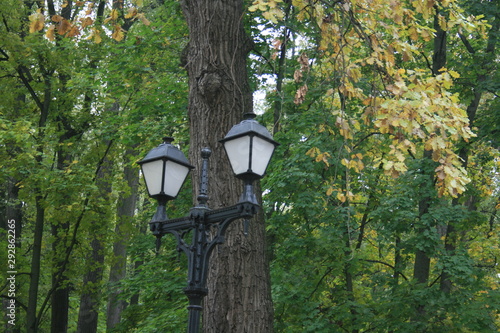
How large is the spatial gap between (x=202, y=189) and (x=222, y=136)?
1289mm

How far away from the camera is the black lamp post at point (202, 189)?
4.74 meters

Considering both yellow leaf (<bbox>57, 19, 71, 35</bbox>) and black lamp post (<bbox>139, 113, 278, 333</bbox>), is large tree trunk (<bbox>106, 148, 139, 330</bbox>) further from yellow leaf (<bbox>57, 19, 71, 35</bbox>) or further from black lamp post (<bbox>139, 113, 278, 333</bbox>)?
black lamp post (<bbox>139, 113, 278, 333</bbox>)

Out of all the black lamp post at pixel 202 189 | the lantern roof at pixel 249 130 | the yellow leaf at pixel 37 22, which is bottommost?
the black lamp post at pixel 202 189

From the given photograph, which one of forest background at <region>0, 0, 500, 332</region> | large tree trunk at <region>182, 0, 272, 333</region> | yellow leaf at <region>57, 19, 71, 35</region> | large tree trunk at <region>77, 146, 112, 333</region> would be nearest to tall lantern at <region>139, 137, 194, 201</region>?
large tree trunk at <region>182, 0, 272, 333</region>

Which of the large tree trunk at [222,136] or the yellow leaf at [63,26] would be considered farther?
the yellow leaf at [63,26]

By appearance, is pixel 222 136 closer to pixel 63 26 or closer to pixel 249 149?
pixel 249 149

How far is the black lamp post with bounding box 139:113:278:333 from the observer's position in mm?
4742

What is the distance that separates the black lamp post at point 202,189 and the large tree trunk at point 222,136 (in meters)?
0.85

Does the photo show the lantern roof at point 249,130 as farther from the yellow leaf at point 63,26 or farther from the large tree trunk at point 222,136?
the yellow leaf at point 63,26

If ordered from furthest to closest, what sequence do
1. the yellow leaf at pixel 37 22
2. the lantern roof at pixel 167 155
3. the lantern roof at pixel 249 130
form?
the yellow leaf at pixel 37 22, the lantern roof at pixel 167 155, the lantern roof at pixel 249 130

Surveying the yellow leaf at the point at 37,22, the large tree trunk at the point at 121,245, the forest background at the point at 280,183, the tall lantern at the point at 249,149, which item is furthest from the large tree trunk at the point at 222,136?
the large tree trunk at the point at 121,245

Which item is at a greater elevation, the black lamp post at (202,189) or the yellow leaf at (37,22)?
the yellow leaf at (37,22)

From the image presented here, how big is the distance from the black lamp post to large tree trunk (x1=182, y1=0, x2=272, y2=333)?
85cm

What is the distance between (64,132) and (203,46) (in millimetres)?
8288
